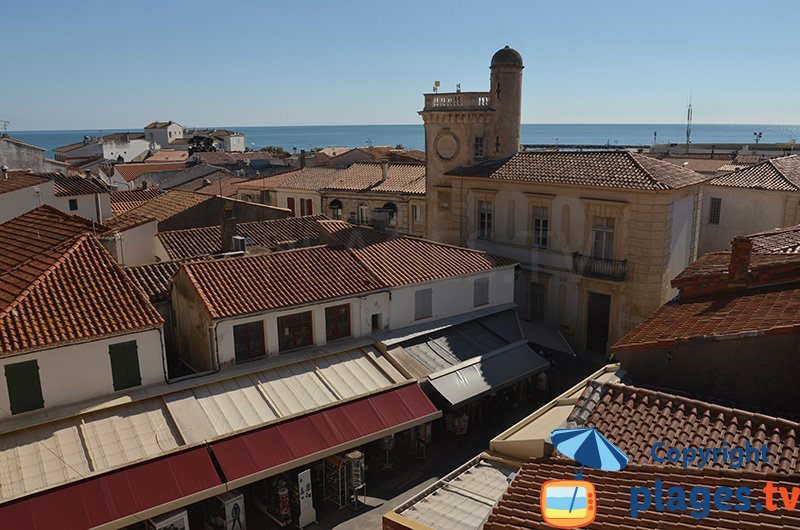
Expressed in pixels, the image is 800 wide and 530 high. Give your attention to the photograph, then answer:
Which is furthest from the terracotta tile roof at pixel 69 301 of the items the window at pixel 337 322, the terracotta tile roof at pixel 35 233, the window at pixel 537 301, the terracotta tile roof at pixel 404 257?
the window at pixel 537 301

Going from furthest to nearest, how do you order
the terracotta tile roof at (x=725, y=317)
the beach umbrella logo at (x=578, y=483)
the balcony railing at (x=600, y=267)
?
the balcony railing at (x=600, y=267) < the terracotta tile roof at (x=725, y=317) < the beach umbrella logo at (x=578, y=483)

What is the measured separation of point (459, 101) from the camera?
3491 centimetres

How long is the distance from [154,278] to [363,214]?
24837mm

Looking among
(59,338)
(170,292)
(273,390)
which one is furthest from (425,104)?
(59,338)

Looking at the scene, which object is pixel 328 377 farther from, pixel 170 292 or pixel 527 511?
pixel 527 511

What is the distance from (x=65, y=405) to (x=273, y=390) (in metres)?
5.45

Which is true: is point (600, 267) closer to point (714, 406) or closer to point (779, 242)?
point (779, 242)

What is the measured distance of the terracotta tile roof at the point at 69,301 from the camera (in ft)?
51.5

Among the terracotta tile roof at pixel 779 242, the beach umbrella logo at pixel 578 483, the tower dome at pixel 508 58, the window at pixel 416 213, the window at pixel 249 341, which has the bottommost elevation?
the window at pixel 249 341

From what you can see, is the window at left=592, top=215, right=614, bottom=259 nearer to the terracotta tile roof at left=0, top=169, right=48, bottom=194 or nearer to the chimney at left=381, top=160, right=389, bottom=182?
the chimney at left=381, top=160, right=389, bottom=182

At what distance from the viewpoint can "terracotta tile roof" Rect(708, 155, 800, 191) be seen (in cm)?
3438

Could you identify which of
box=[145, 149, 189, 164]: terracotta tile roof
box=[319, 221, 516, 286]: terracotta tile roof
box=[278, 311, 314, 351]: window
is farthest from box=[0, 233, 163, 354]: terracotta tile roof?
box=[145, 149, 189, 164]: terracotta tile roof

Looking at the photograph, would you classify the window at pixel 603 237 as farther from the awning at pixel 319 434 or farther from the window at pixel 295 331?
the window at pixel 295 331

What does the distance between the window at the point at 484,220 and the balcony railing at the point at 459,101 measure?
5.82 m
